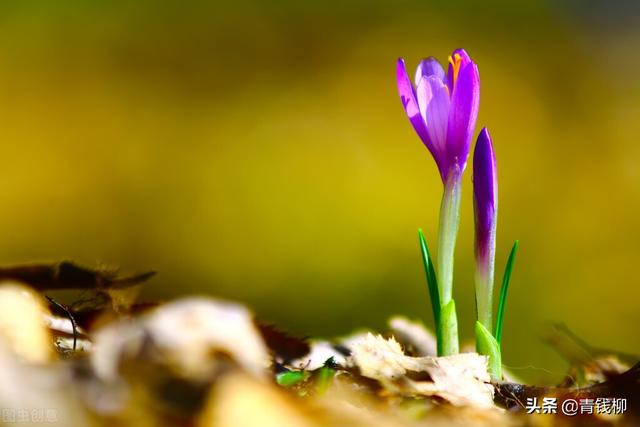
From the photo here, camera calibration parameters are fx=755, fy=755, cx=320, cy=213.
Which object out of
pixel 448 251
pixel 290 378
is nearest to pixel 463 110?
pixel 448 251

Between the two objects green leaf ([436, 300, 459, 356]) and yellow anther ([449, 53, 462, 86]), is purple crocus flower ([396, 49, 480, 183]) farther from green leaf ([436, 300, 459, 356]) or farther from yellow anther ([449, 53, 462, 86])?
green leaf ([436, 300, 459, 356])

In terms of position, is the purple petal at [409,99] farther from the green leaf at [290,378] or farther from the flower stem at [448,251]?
the green leaf at [290,378]

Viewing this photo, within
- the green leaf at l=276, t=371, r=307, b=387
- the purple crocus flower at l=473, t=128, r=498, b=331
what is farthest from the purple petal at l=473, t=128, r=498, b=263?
the green leaf at l=276, t=371, r=307, b=387

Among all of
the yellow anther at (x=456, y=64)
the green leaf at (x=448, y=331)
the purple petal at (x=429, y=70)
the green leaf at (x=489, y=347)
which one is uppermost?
the purple petal at (x=429, y=70)

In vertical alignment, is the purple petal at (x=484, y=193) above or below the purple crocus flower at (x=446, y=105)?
below

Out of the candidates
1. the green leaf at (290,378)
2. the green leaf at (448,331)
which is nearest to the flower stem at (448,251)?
the green leaf at (448,331)

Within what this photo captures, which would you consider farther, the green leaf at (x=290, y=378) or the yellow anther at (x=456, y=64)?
the yellow anther at (x=456, y=64)

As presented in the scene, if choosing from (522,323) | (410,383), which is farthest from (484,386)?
(522,323)
